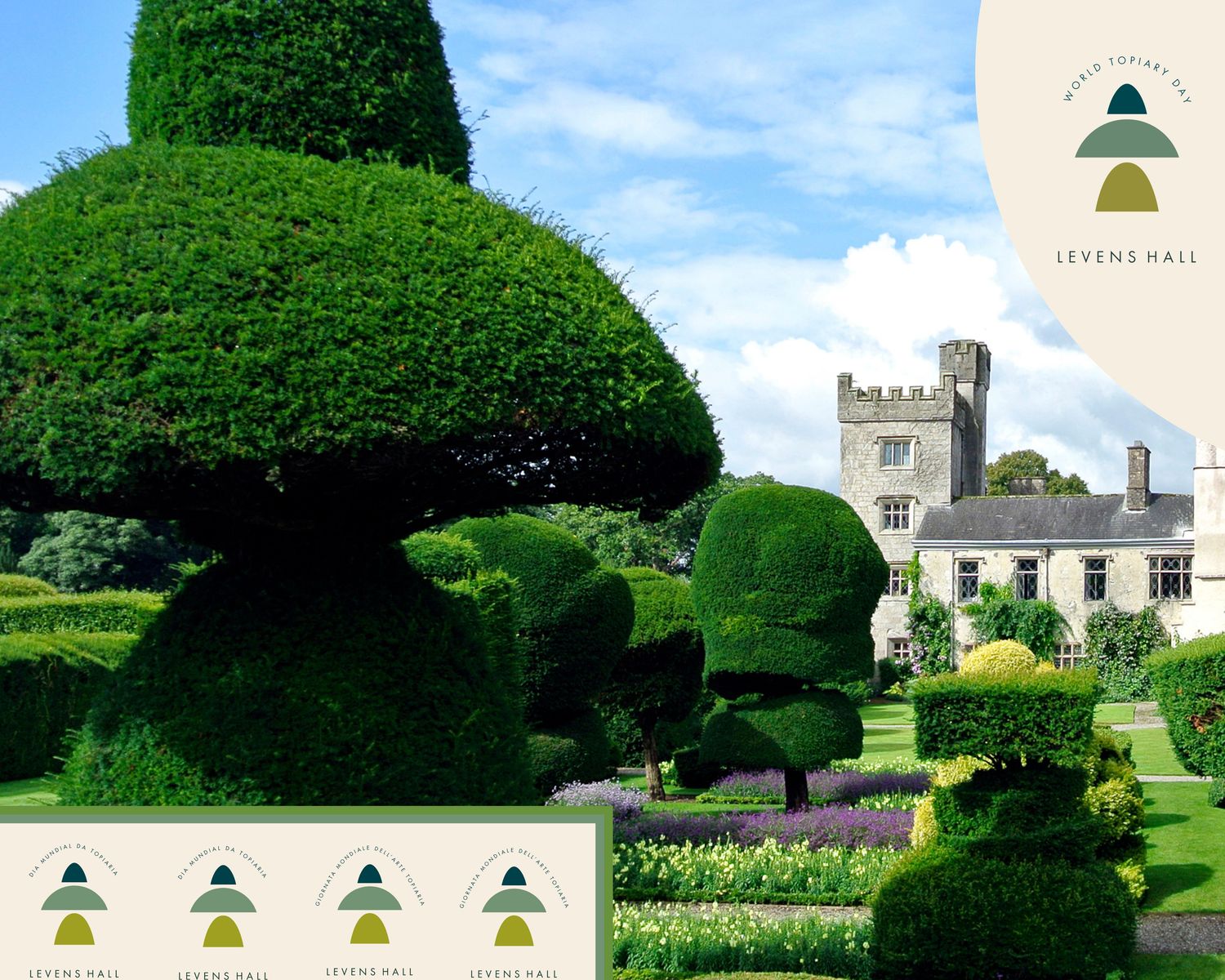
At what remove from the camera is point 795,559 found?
16.1 meters

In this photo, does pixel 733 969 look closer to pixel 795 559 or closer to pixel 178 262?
pixel 178 262

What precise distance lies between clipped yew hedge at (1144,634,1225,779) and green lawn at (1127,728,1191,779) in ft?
17.2

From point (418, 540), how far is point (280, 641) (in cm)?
853

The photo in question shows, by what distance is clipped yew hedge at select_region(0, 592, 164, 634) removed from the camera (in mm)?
25516

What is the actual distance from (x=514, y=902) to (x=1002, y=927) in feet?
19.0

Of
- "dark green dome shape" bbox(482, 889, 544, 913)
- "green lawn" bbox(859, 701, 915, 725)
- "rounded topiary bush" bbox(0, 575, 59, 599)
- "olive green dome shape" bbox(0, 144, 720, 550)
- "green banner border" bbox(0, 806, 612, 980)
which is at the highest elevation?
"olive green dome shape" bbox(0, 144, 720, 550)

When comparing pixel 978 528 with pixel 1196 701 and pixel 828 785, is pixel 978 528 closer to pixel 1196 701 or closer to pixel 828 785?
pixel 828 785

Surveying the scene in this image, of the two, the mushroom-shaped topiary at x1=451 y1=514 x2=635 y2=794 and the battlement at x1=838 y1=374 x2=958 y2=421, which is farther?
the battlement at x1=838 y1=374 x2=958 y2=421

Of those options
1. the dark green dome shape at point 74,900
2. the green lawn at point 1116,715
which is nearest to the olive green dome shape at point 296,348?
the dark green dome shape at point 74,900

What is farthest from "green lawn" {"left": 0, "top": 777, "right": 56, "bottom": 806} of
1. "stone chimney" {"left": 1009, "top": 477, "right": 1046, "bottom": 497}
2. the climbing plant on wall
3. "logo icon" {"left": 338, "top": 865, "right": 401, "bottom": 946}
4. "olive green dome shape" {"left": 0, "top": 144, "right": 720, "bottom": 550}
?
"stone chimney" {"left": 1009, "top": 477, "right": 1046, "bottom": 497}

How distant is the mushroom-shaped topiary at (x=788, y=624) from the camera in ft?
52.7

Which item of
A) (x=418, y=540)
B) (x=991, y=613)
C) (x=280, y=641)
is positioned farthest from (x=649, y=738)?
(x=991, y=613)

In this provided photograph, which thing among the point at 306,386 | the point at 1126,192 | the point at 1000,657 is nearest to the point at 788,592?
the point at 1000,657

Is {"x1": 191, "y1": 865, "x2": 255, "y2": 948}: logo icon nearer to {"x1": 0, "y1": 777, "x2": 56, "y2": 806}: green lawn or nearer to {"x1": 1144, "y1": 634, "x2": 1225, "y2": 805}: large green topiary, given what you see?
{"x1": 1144, "y1": 634, "x2": 1225, "y2": 805}: large green topiary
